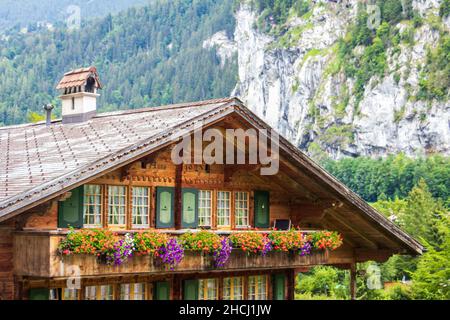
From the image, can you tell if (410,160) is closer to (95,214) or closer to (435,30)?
(435,30)

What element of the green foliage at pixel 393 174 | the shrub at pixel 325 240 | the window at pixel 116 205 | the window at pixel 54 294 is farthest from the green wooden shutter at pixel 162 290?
the green foliage at pixel 393 174

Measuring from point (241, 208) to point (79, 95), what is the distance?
17.0 ft

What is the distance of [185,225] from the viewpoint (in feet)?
65.2

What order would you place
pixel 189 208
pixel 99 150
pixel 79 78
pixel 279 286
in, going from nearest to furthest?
pixel 99 150, pixel 189 208, pixel 279 286, pixel 79 78

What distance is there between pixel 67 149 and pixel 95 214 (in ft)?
4.51

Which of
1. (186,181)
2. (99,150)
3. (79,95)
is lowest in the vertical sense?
(186,181)

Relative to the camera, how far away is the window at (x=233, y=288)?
21.1 m

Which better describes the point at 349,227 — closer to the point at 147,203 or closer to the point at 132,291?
the point at 147,203

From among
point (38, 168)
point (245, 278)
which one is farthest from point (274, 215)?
point (38, 168)

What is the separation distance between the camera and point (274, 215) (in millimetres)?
22438

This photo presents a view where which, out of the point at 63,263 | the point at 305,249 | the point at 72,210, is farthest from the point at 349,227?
the point at 63,263

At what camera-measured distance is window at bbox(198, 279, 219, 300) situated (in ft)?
67.7

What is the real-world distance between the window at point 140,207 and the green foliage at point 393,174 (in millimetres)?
137478
